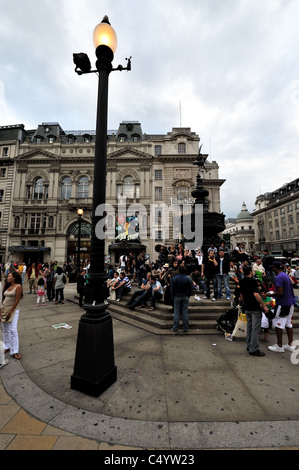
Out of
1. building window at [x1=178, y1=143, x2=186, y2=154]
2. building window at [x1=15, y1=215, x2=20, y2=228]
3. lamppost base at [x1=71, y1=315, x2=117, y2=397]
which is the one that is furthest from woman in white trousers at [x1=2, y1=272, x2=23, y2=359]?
building window at [x1=178, y1=143, x2=186, y2=154]

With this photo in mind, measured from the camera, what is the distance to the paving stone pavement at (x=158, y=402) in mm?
2223

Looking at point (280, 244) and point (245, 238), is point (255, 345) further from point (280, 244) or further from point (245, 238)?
point (245, 238)

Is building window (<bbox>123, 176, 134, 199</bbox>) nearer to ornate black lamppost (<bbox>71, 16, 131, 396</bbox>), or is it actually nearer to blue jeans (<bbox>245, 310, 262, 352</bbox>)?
ornate black lamppost (<bbox>71, 16, 131, 396</bbox>)

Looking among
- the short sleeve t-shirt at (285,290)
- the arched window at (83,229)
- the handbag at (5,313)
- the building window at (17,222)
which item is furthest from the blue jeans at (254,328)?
the building window at (17,222)

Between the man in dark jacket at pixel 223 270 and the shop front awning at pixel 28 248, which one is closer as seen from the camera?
the man in dark jacket at pixel 223 270

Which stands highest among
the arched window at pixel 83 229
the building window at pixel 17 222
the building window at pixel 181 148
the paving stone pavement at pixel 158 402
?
the building window at pixel 181 148

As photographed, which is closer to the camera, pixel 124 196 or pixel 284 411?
pixel 284 411

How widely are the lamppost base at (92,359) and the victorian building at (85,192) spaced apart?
80.2 ft

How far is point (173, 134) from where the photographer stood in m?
30.8

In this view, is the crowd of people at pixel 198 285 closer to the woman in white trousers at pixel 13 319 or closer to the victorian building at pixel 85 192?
the woman in white trousers at pixel 13 319

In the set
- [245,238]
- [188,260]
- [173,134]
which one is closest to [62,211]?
[173,134]

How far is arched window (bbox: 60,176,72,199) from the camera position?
3063 centimetres

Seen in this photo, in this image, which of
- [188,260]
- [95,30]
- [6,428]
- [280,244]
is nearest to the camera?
[6,428]

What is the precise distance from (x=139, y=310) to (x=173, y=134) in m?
30.4
